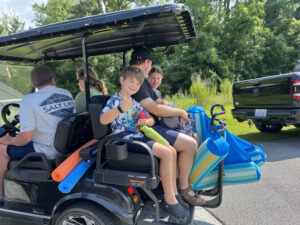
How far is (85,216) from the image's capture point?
84.2 inches

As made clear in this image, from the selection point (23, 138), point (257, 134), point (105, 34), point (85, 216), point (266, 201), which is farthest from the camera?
point (257, 134)

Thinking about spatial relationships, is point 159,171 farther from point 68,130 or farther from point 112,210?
point 68,130

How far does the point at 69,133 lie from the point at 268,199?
2635 mm

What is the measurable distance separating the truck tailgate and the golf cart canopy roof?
2601 mm

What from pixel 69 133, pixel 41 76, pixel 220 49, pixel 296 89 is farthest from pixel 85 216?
pixel 220 49

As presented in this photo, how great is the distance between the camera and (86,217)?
214 cm

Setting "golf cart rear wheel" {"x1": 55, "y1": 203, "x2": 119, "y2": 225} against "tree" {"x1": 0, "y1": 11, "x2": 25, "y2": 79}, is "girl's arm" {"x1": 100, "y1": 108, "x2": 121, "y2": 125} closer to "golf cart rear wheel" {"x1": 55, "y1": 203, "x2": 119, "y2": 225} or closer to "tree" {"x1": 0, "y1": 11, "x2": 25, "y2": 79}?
"golf cart rear wheel" {"x1": 55, "y1": 203, "x2": 119, "y2": 225}

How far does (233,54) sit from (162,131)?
17.6 m

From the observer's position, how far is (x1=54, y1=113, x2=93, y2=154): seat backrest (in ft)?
7.77

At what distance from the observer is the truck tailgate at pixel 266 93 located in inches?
192

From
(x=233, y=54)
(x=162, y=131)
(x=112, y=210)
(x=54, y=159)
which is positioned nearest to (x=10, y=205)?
(x=54, y=159)

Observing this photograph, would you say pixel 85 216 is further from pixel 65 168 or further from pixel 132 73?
pixel 132 73

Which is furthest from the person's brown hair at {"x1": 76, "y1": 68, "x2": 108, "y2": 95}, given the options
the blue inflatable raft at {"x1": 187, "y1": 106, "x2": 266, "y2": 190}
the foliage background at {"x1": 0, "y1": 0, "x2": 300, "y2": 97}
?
the foliage background at {"x1": 0, "y1": 0, "x2": 300, "y2": 97}

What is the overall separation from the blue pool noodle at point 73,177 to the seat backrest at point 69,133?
31 centimetres
